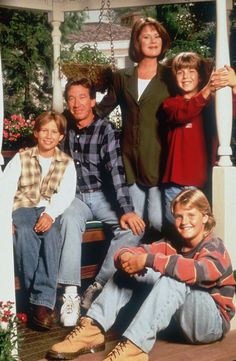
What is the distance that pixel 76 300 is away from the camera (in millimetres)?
4469

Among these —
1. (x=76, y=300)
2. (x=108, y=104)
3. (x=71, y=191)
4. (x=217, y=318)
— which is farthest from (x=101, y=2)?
(x=217, y=318)

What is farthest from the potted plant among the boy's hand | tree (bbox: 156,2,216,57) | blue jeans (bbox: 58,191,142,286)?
tree (bbox: 156,2,216,57)

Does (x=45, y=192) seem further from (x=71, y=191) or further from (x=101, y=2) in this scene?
(x=101, y=2)

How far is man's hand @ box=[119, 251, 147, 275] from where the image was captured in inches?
153

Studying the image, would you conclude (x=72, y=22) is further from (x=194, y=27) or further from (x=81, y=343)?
(x=81, y=343)

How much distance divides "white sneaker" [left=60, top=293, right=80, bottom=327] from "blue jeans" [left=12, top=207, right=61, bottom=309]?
79mm

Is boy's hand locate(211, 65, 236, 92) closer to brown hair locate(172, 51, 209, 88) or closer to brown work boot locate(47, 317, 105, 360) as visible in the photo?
brown hair locate(172, 51, 209, 88)

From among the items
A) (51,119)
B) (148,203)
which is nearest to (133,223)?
(148,203)

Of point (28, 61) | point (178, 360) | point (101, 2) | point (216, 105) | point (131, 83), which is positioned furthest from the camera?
point (28, 61)

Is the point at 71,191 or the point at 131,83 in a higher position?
the point at 131,83

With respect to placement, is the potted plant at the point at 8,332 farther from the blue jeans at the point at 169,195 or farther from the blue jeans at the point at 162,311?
the blue jeans at the point at 169,195

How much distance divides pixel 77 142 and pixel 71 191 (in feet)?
1.32

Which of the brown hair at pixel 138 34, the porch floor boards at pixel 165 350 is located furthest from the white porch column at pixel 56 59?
the porch floor boards at pixel 165 350

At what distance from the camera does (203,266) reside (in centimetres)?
385
